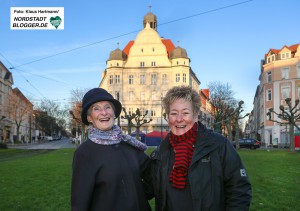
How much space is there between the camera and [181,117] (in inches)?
135

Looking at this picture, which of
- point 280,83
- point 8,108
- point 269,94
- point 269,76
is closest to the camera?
point 280,83

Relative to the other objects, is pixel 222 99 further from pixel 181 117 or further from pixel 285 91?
pixel 181 117

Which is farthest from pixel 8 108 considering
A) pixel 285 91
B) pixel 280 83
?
pixel 285 91

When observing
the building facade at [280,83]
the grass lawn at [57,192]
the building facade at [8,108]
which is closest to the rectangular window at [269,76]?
the building facade at [280,83]

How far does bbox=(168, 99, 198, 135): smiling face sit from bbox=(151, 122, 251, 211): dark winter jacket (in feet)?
0.73

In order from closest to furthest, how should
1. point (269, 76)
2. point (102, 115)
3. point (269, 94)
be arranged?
point (102, 115), point (269, 94), point (269, 76)

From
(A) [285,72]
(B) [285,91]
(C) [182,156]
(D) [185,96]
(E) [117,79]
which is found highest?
(E) [117,79]

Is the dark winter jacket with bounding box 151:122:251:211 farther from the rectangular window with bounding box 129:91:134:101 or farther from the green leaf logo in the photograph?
the rectangular window with bounding box 129:91:134:101

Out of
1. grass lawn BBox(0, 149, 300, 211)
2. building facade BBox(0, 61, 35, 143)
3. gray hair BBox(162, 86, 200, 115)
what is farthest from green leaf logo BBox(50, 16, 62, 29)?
building facade BBox(0, 61, 35, 143)

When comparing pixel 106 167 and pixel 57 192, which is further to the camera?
pixel 57 192

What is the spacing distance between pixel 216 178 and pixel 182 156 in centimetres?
36

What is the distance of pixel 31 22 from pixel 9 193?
32.3 ft

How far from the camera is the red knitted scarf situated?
3154 millimetres

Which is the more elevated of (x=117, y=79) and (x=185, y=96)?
(x=117, y=79)
